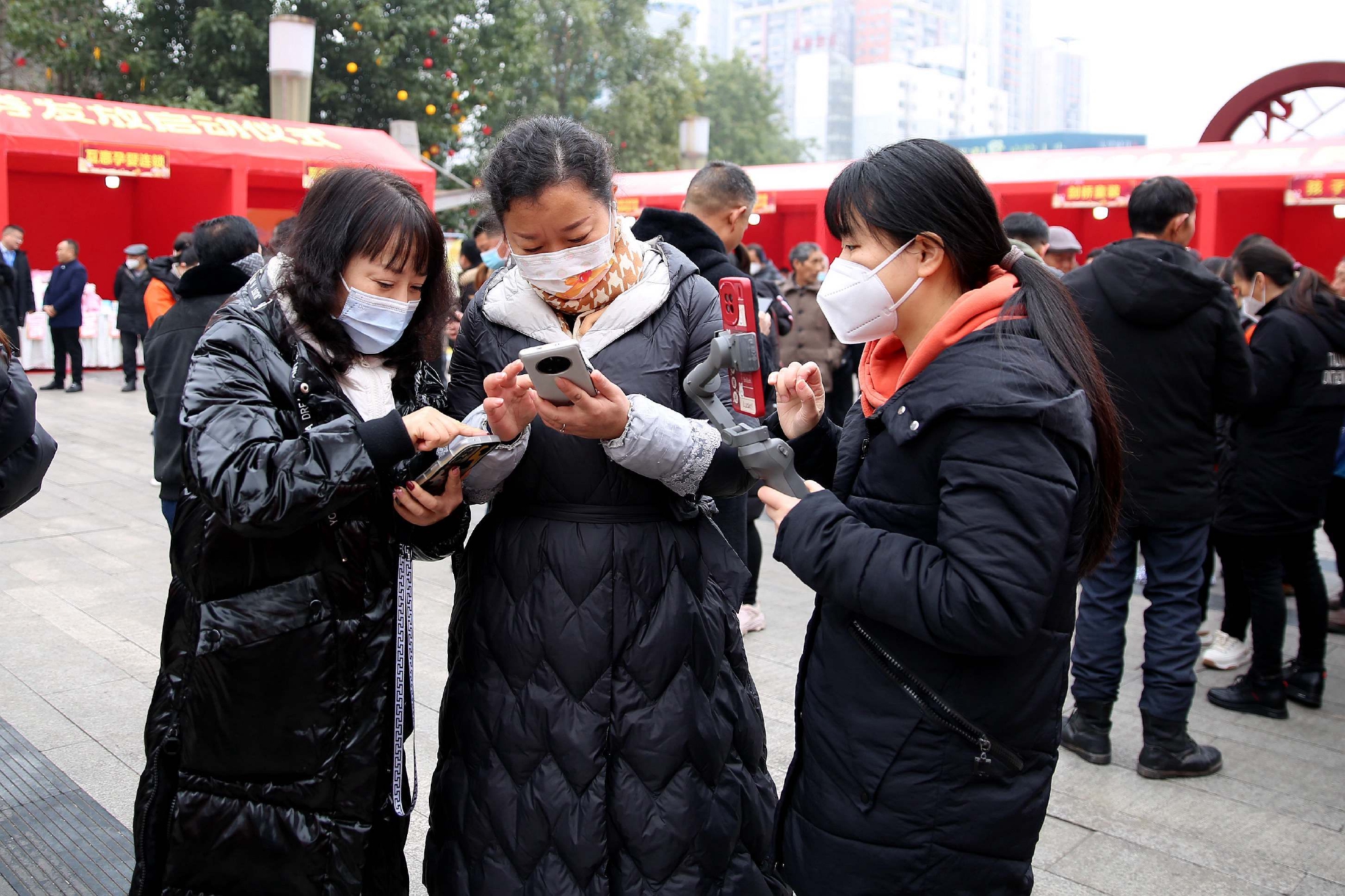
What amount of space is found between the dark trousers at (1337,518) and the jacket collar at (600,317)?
12.9 ft

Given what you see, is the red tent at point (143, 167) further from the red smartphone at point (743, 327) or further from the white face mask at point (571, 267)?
the red smartphone at point (743, 327)

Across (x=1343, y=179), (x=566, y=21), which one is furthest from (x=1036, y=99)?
(x=1343, y=179)

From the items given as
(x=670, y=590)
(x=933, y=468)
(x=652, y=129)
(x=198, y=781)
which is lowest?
(x=198, y=781)

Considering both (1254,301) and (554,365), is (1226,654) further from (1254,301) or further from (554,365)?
(554,365)

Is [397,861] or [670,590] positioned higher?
[670,590]

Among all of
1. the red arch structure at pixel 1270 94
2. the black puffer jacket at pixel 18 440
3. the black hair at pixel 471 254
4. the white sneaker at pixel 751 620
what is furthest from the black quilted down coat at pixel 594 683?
the red arch structure at pixel 1270 94

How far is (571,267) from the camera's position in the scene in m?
2.02

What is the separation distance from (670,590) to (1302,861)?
7.15ft

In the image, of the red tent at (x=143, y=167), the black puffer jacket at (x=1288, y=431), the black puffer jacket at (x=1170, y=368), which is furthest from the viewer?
the red tent at (x=143, y=167)

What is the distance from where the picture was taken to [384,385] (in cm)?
209

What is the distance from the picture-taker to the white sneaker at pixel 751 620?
491 centimetres

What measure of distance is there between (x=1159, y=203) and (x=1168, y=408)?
25.3 inches

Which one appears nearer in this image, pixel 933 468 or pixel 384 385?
pixel 933 468

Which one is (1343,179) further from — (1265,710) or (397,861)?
(397,861)
